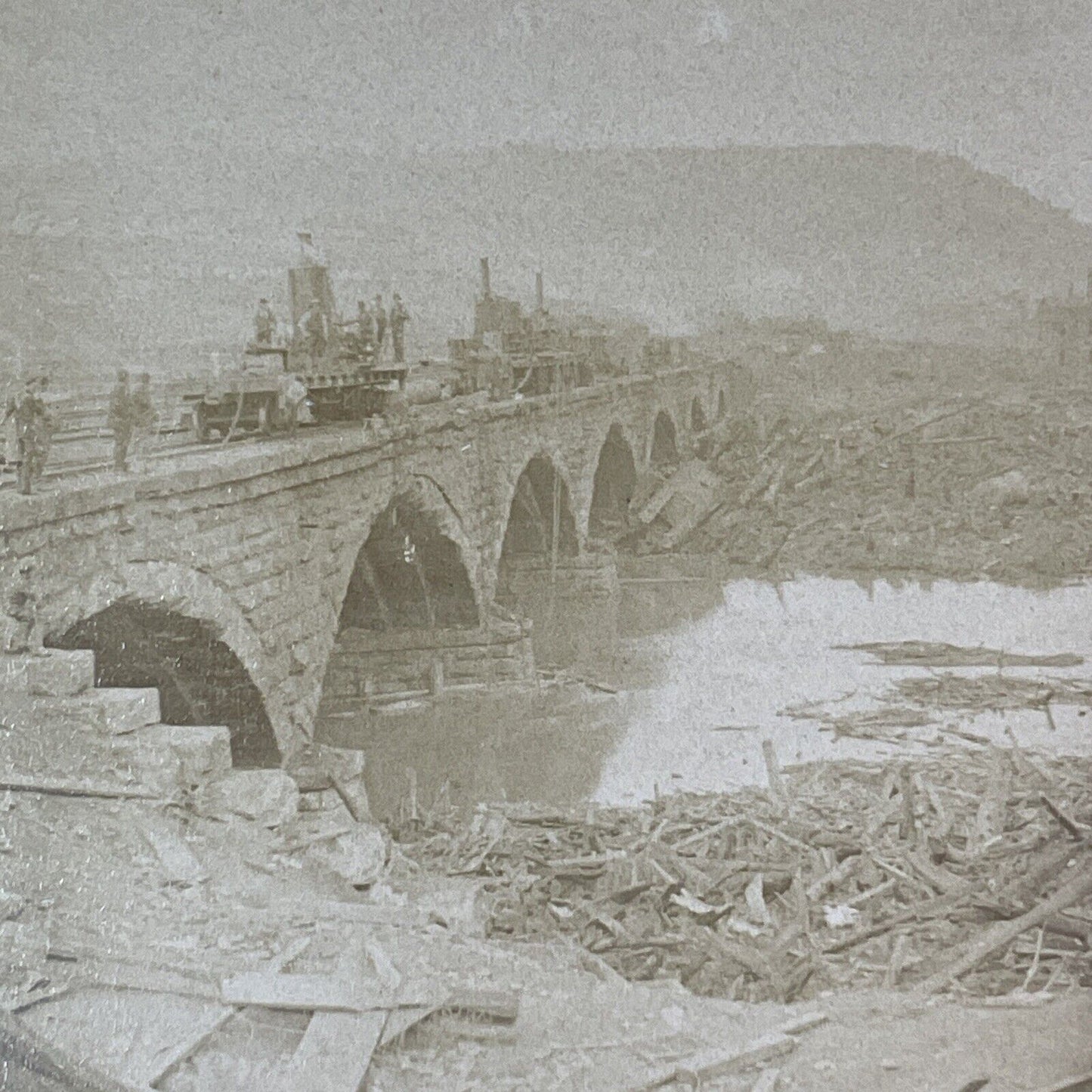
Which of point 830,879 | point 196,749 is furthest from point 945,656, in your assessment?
point 196,749

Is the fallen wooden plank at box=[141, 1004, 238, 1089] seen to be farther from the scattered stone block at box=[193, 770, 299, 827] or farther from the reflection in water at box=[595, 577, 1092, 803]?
the reflection in water at box=[595, 577, 1092, 803]

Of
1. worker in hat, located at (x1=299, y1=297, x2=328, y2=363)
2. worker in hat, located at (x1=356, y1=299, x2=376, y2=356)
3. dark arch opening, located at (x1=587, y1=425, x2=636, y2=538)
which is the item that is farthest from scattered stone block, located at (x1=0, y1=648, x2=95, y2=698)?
dark arch opening, located at (x1=587, y1=425, x2=636, y2=538)

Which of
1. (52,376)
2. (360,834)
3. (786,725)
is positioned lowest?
(360,834)

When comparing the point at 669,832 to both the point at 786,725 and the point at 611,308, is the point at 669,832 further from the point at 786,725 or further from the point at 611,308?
the point at 611,308

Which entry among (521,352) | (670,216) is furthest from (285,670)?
(670,216)

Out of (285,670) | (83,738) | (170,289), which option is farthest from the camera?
(285,670)

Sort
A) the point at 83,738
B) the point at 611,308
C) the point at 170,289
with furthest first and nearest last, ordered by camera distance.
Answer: the point at 611,308
the point at 170,289
the point at 83,738

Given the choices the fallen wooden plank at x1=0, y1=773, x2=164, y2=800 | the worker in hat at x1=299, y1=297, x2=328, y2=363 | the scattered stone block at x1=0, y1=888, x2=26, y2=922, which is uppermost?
the worker in hat at x1=299, y1=297, x2=328, y2=363

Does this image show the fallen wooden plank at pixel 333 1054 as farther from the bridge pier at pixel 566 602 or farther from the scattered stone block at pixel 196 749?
the bridge pier at pixel 566 602
